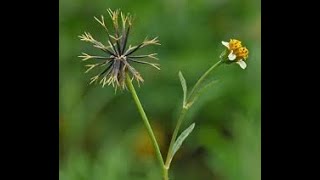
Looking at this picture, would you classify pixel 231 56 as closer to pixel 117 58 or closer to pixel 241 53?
pixel 241 53

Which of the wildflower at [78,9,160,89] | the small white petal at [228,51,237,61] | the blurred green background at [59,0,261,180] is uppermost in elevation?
the wildflower at [78,9,160,89]

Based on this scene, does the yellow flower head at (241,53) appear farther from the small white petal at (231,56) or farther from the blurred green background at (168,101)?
the blurred green background at (168,101)

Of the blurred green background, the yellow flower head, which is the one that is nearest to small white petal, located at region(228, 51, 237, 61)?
the yellow flower head

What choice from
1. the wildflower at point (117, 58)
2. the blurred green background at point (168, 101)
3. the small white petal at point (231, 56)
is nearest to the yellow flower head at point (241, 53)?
the small white petal at point (231, 56)

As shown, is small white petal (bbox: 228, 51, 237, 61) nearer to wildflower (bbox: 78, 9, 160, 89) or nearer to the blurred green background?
wildflower (bbox: 78, 9, 160, 89)

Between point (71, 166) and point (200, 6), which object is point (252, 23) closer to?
point (200, 6)

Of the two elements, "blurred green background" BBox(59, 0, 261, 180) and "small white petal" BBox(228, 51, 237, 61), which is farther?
"blurred green background" BBox(59, 0, 261, 180)

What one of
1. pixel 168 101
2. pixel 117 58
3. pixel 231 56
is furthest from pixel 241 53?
pixel 168 101
